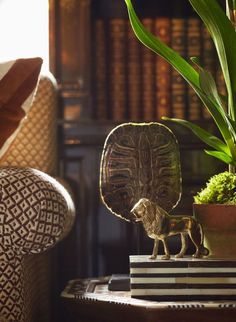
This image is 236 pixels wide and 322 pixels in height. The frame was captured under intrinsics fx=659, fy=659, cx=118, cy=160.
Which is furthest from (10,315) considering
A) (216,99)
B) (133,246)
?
(133,246)

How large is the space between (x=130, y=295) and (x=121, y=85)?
812 millimetres

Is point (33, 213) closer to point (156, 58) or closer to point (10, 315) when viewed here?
point (10, 315)

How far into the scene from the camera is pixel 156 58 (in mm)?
1814

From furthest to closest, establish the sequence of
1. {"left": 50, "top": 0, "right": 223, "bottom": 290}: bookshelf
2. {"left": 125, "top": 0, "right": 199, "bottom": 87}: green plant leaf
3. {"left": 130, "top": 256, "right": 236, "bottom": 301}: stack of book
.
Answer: {"left": 50, "top": 0, "right": 223, "bottom": 290}: bookshelf < {"left": 125, "top": 0, "right": 199, "bottom": 87}: green plant leaf < {"left": 130, "top": 256, "right": 236, "bottom": 301}: stack of book

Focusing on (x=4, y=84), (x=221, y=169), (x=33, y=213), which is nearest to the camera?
(x=33, y=213)

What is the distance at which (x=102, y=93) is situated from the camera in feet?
5.95

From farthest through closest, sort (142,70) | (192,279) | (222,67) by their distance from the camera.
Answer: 1. (142,70)
2. (222,67)
3. (192,279)

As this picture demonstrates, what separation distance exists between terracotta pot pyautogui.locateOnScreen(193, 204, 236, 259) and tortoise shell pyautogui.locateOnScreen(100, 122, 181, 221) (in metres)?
0.13

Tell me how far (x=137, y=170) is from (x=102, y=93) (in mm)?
628

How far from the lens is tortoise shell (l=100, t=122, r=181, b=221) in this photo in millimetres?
1224

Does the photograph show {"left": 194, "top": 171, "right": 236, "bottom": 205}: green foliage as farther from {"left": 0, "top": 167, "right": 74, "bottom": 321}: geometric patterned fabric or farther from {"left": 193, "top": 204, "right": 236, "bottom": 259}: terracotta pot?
{"left": 0, "top": 167, "right": 74, "bottom": 321}: geometric patterned fabric

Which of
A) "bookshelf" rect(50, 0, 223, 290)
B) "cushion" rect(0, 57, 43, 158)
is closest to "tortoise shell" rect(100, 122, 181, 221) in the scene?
"cushion" rect(0, 57, 43, 158)

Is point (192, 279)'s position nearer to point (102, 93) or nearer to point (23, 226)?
point (23, 226)

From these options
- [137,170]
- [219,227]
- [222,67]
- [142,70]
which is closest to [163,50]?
[222,67]
